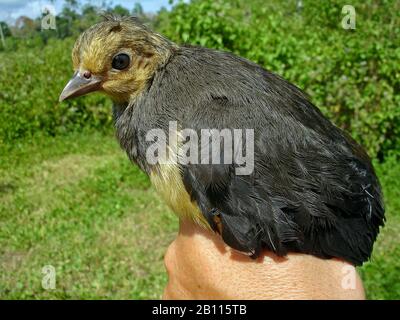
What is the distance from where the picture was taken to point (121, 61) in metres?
2.21

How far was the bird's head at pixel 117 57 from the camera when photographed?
217 cm

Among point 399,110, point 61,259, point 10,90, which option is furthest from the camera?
point 10,90

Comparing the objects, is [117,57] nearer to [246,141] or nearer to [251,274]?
[246,141]

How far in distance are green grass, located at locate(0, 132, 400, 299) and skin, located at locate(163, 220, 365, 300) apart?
7.06 feet

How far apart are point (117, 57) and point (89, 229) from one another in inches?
138

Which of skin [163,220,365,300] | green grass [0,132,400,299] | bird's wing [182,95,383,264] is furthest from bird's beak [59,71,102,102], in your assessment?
green grass [0,132,400,299]

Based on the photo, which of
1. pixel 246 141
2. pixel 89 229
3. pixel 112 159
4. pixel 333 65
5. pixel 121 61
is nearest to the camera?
pixel 246 141

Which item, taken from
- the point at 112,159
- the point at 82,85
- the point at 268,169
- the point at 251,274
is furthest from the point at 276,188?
the point at 112,159

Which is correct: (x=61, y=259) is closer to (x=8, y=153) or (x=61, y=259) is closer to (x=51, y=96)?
(x=8, y=153)

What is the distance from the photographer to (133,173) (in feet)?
22.3

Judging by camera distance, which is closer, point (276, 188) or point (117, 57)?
point (276, 188)

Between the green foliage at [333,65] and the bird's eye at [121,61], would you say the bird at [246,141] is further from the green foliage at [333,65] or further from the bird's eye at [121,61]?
the green foliage at [333,65]
